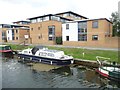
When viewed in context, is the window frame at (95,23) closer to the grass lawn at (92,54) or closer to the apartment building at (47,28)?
the grass lawn at (92,54)

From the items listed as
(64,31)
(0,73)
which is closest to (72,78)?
(0,73)

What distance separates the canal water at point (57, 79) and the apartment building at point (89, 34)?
16.2 m

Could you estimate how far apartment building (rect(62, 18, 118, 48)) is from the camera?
137 ft

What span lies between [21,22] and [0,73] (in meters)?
62.2

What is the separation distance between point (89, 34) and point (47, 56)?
1622 cm

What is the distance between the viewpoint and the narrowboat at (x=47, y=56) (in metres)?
30.4

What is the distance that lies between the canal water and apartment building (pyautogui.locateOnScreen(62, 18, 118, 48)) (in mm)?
16170

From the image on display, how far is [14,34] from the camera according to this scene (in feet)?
225

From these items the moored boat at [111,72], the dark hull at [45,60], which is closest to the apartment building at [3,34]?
the dark hull at [45,60]

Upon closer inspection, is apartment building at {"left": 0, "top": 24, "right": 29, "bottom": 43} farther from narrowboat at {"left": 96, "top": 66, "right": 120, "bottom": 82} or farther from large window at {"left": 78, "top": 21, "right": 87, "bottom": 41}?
narrowboat at {"left": 96, "top": 66, "right": 120, "bottom": 82}

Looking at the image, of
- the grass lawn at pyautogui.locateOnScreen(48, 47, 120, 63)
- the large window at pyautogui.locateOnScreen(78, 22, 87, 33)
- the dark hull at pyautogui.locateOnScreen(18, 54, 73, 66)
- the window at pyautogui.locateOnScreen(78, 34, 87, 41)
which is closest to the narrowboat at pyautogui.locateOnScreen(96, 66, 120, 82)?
the grass lawn at pyautogui.locateOnScreen(48, 47, 120, 63)

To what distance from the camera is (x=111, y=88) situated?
19.5 meters

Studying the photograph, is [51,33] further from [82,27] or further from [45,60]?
[45,60]

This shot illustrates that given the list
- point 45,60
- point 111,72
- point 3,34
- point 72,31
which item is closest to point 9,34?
point 3,34
